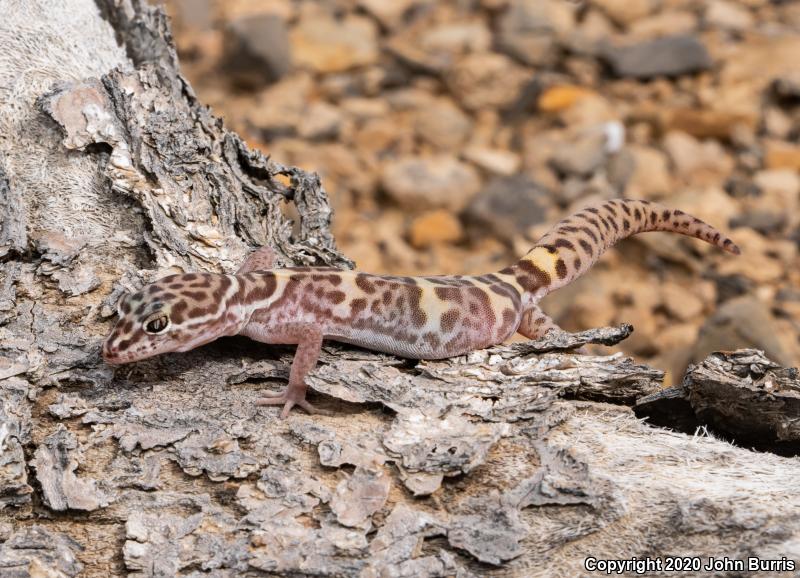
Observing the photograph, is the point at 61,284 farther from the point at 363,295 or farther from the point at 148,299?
the point at 363,295

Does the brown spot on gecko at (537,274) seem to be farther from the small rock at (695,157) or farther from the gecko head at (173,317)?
the small rock at (695,157)

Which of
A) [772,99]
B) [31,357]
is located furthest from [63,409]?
[772,99]

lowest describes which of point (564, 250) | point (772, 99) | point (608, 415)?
point (608, 415)

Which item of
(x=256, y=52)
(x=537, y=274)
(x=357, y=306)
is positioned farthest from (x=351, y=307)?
(x=256, y=52)

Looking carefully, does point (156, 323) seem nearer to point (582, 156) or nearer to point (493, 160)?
point (493, 160)

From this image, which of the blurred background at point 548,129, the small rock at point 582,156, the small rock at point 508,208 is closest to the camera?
the blurred background at point 548,129

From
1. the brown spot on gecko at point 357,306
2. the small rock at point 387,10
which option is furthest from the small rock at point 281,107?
the brown spot on gecko at point 357,306
